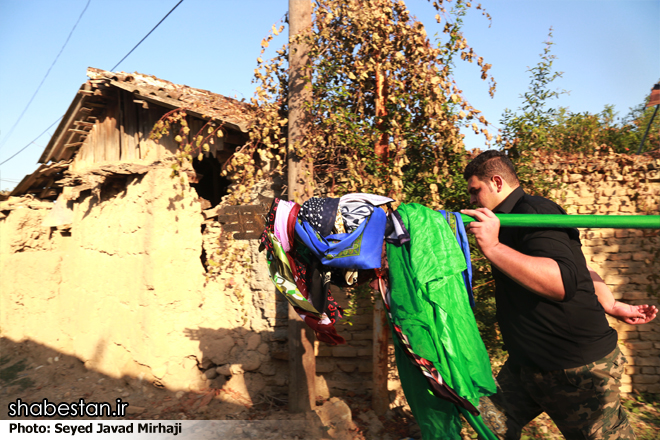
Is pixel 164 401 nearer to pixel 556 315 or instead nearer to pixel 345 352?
pixel 345 352

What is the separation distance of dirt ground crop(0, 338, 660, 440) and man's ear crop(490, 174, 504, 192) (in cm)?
290

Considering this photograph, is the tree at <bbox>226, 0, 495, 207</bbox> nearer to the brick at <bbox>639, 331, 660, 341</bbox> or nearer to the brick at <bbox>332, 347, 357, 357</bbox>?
the brick at <bbox>332, 347, 357, 357</bbox>

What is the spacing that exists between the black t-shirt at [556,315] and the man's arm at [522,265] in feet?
0.31

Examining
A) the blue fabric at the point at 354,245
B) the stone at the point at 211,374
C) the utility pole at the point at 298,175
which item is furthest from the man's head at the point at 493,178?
the stone at the point at 211,374

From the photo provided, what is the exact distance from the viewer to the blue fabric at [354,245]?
199cm

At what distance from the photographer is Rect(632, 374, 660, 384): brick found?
15.3ft

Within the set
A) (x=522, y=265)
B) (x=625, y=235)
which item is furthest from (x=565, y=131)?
(x=522, y=265)

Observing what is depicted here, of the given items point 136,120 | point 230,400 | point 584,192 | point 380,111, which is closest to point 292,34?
point 380,111

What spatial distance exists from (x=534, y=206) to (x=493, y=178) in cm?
27

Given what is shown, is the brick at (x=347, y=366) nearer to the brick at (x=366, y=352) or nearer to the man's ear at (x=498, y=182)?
the brick at (x=366, y=352)

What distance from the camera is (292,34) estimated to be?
4285 millimetres

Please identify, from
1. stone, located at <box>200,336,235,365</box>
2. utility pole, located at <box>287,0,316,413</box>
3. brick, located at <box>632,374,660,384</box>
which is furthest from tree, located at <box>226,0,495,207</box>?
brick, located at <box>632,374,660,384</box>

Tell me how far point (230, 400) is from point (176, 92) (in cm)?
395

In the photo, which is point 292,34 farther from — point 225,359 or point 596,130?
point 596,130
